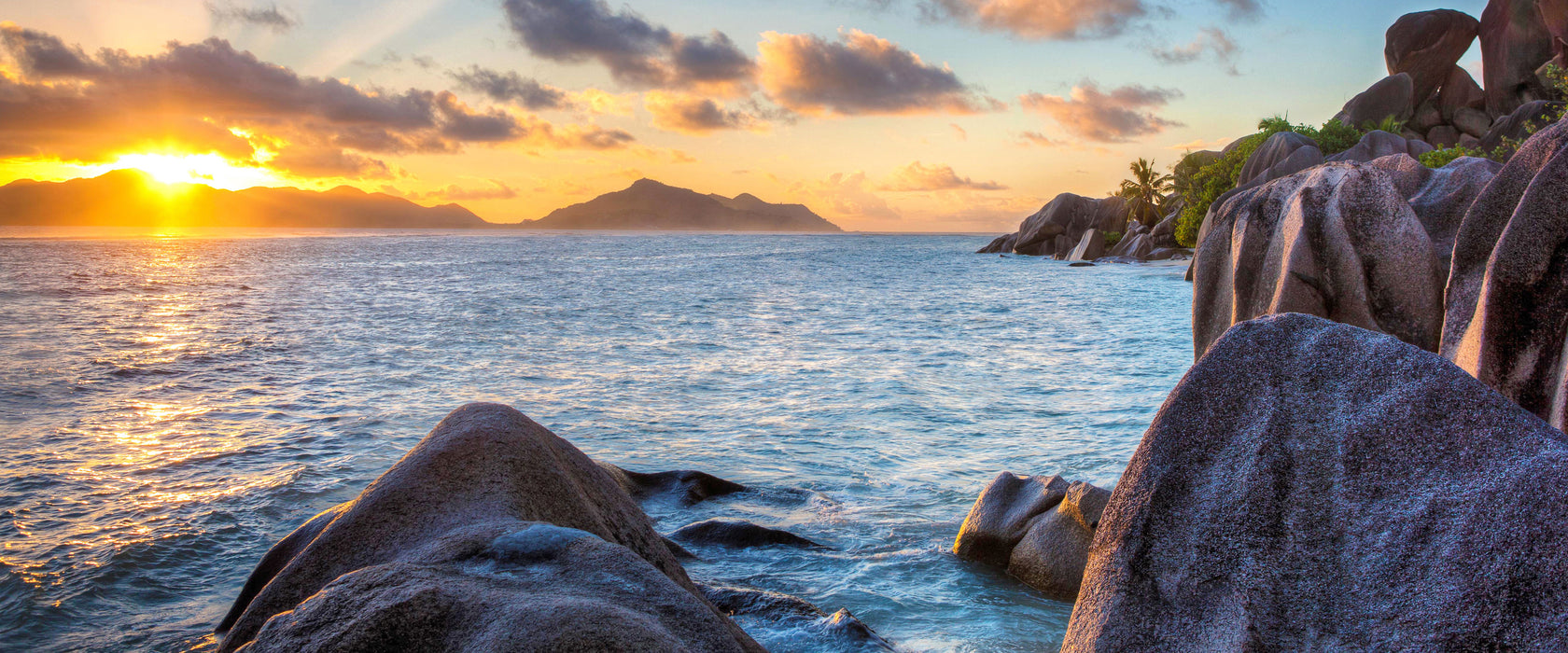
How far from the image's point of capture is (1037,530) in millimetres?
7383

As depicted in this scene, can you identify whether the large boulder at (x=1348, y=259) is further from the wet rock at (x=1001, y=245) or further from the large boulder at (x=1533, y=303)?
the wet rock at (x=1001, y=245)

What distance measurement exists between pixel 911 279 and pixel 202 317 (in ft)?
123

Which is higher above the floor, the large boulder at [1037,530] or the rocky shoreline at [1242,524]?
the rocky shoreline at [1242,524]

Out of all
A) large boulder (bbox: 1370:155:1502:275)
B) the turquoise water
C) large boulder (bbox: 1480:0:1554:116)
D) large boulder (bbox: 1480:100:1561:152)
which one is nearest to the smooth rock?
large boulder (bbox: 1480:0:1554:116)

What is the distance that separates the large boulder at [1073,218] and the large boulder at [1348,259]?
72279 millimetres

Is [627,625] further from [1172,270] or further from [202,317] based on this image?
[1172,270]

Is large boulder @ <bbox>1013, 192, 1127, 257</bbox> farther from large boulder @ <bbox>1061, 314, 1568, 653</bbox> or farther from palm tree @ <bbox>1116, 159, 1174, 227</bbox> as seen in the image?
large boulder @ <bbox>1061, 314, 1568, 653</bbox>

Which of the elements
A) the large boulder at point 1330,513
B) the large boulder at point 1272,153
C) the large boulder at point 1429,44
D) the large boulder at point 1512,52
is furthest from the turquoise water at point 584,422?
the large boulder at point 1429,44

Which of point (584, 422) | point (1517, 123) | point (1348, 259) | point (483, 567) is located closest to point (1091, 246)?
point (1517, 123)

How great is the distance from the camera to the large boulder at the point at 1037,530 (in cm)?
698

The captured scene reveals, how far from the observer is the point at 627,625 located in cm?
304

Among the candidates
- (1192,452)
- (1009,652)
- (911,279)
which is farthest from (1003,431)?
(911,279)

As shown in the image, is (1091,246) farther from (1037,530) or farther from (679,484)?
(1037,530)

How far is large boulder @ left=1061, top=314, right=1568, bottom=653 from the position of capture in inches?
114
